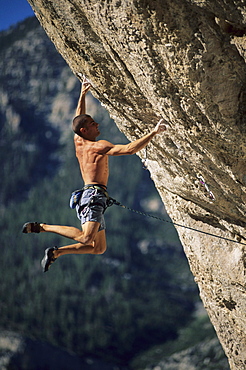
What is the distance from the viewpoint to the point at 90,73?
483 cm

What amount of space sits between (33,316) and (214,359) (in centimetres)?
1563

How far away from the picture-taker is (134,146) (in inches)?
174

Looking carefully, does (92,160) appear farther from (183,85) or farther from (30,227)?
(183,85)

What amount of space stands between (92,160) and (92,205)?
47 centimetres

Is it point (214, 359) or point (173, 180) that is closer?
point (173, 180)

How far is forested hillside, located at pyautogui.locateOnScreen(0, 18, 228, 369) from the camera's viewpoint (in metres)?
39.0

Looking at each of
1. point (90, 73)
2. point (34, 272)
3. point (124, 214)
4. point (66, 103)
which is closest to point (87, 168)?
point (90, 73)

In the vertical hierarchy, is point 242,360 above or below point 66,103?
below

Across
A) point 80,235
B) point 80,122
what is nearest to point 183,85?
point 80,122

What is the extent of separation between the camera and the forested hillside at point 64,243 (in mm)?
39031

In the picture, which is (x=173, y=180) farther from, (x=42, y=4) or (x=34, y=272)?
(x=34, y=272)

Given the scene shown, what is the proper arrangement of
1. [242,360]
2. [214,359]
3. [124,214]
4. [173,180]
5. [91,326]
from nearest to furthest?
[173,180] < [242,360] < [214,359] < [91,326] < [124,214]

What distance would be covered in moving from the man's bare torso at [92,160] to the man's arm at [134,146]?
89 mm

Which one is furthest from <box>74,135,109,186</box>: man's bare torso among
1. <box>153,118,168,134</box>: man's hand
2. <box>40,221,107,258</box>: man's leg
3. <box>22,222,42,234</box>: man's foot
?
<box>22,222,42,234</box>: man's foot
